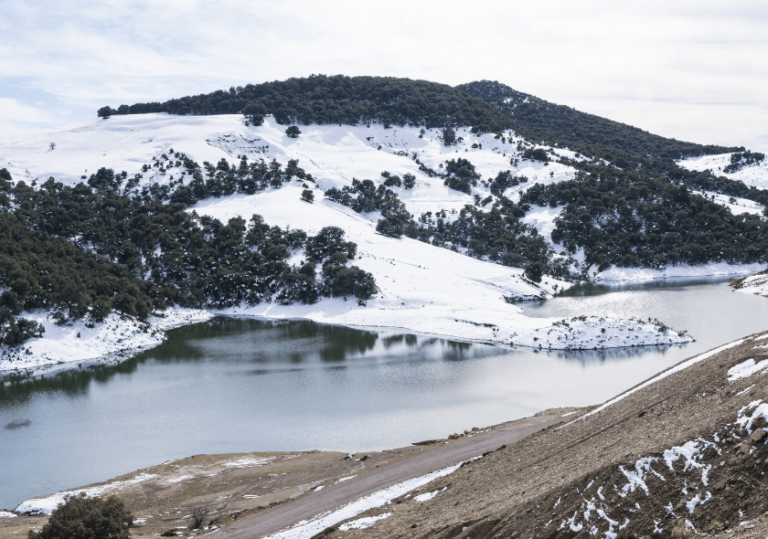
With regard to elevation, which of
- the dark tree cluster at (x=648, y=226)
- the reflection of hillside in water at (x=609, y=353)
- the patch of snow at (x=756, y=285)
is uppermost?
the dark tree cluster at (x=648, y=226)

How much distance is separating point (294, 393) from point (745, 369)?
31.2m

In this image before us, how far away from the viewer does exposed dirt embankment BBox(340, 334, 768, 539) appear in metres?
9.58

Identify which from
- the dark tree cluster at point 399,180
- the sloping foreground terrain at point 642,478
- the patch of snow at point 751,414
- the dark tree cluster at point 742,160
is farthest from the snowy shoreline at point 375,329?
the dark tree cluster at point 742,160

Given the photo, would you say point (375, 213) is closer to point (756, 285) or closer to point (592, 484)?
point (756, 285)

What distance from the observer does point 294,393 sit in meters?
39.3

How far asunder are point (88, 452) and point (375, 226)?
72328 mm

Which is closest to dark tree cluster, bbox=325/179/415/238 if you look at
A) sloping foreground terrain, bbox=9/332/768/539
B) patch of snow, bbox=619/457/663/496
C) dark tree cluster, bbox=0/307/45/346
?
dark tree cluster, bbox=0/307/45/346

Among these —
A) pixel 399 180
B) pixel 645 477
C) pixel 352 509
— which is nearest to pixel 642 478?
pixel 645 477

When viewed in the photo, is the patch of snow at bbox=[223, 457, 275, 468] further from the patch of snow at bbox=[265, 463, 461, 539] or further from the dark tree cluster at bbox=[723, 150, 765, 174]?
the dark tree cluster at bbox=[723, 150, 765, 174]

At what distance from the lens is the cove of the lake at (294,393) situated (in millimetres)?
30062

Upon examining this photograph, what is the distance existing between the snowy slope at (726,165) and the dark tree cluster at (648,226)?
47256mm

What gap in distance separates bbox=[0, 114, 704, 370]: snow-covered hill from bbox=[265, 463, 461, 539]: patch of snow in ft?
109

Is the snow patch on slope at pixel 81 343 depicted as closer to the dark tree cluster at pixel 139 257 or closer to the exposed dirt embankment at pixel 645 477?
the dark tree cluster at pixel 139 257

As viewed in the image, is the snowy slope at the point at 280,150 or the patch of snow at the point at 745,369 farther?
the snowy slope at the point at 280,150
